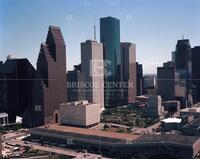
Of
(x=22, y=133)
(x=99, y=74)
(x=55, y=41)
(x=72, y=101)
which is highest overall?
(x=55, y=41)

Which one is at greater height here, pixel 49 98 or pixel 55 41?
pixel 55 41

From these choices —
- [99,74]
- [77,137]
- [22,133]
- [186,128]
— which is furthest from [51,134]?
[186,128]

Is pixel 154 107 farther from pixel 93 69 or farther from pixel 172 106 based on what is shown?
pixel 93 69

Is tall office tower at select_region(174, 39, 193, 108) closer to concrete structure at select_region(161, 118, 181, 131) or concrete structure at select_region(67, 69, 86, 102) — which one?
concrete structure at select_region(161, 118, 181, 131)

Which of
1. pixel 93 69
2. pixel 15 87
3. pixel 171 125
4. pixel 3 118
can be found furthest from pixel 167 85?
pixel 93 69

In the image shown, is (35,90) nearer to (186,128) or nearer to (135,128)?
(135,128)

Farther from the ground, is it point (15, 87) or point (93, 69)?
point (93, 69)

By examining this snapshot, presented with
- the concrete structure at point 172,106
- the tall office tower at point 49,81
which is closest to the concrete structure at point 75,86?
the tall office tower at point 49,81

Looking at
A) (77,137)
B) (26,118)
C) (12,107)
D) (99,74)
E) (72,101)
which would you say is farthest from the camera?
(12,107)
